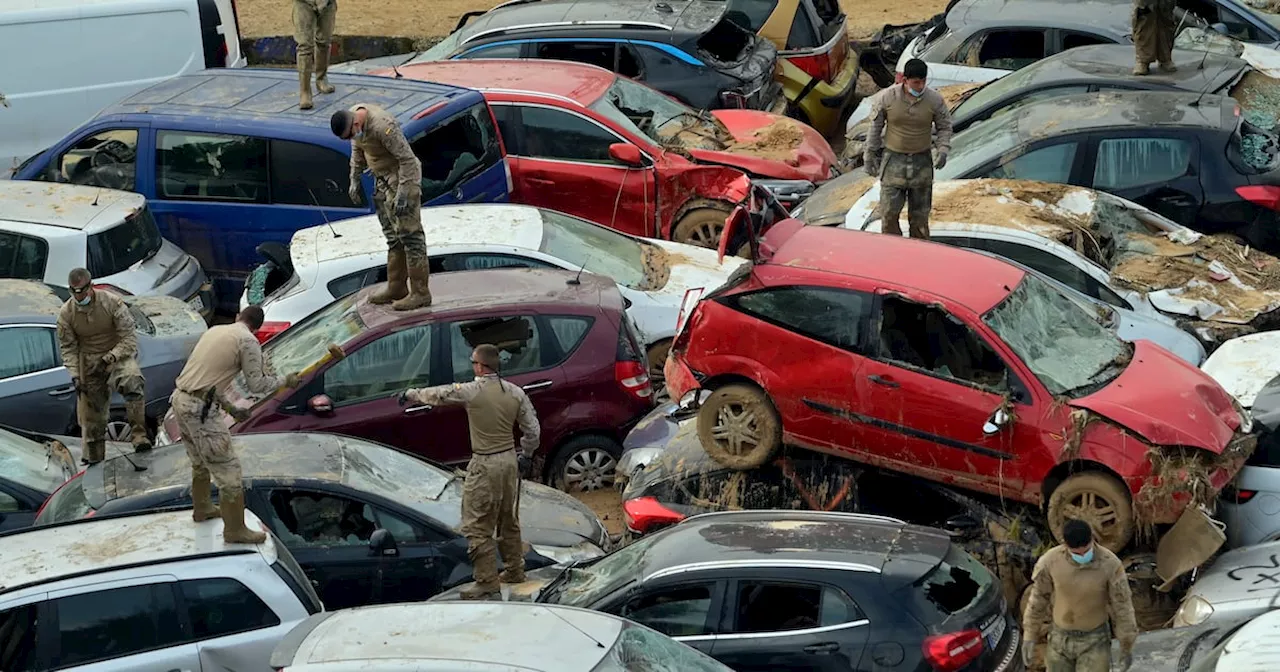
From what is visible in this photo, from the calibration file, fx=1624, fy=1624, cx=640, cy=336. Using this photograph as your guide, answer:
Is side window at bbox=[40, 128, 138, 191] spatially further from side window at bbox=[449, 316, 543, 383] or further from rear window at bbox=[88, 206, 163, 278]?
side window at bbox=[449, 316, 543, 383]

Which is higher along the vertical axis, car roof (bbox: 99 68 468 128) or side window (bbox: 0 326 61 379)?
car roof (bbox: 99 68 468 128)

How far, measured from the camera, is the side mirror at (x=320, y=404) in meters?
10.8

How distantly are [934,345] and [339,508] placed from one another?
11.8 ft

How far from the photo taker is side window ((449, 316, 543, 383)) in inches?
434

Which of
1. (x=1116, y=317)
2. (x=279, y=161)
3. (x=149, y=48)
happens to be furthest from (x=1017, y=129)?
(x=149, y=48)

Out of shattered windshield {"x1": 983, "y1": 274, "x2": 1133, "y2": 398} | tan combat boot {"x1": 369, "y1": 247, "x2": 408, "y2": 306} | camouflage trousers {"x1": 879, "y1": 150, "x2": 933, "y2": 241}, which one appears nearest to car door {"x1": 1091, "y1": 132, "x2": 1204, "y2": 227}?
camouflage trousers {"x1": 879, "y1": 150, "x2": 933, "y2": 241}

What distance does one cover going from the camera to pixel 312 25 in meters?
14.5

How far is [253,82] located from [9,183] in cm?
239

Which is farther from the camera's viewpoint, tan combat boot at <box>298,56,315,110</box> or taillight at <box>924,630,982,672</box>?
tan combat boot at <box>298,56,315,110</box>

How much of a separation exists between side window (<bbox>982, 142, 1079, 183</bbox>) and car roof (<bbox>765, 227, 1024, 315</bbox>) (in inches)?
112

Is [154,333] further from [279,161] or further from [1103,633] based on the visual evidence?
[1103,633]

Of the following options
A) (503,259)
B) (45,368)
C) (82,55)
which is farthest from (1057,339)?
(82,55)

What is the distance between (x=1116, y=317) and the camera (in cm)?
1099

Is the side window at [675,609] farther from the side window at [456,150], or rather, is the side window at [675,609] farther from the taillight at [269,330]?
the side window at [456,150]
